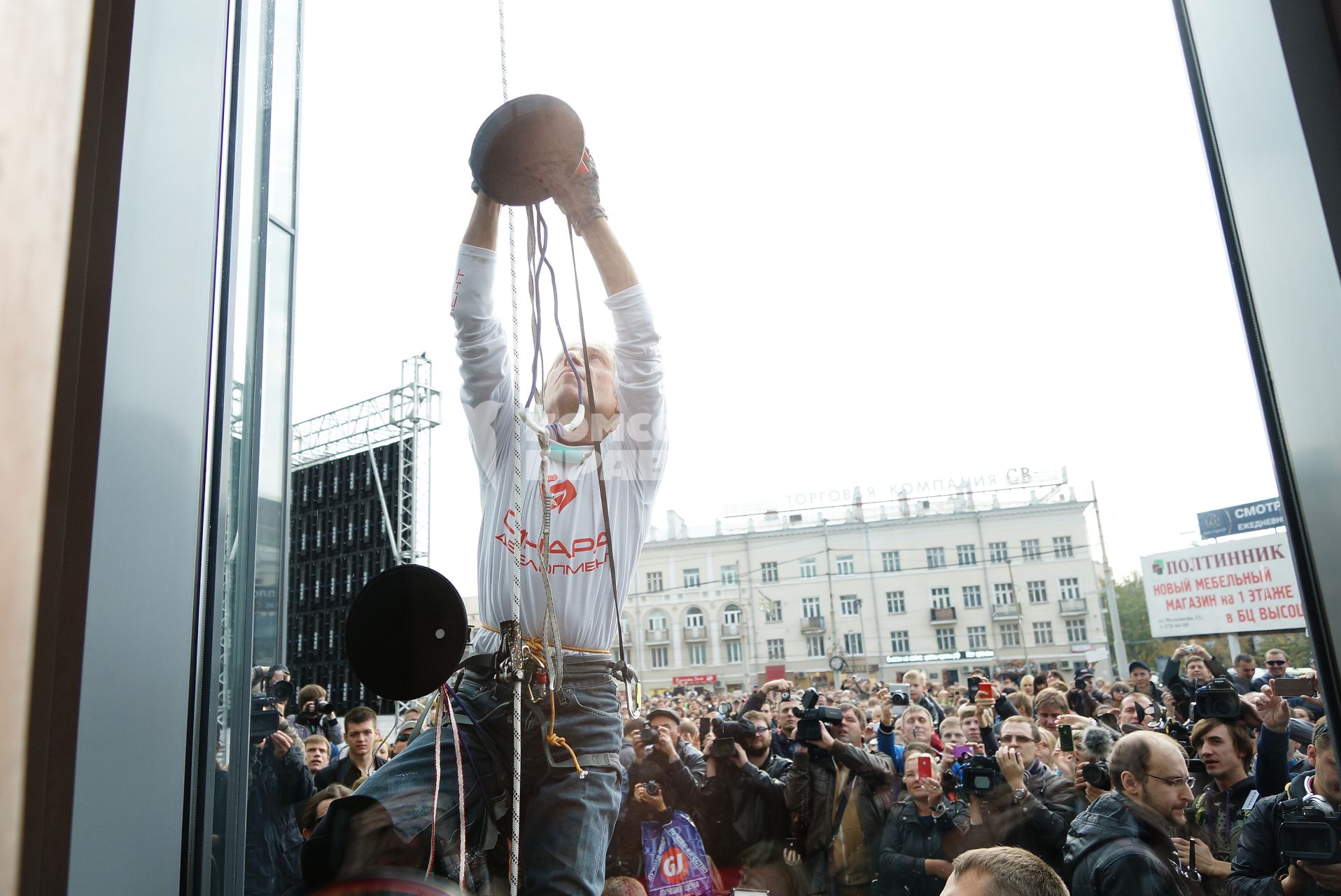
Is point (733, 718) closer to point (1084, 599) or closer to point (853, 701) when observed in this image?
point (853, 701)

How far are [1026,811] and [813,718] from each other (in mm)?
641

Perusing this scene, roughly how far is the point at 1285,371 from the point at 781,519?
3.89 ft

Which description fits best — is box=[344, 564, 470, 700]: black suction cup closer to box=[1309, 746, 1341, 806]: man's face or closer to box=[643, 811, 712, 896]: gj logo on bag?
box=[643, 811, 712, 896]: gj logo on bag

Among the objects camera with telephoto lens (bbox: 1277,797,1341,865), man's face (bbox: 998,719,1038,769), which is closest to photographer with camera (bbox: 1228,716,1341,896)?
camera with telephoto lens (bbox: 1277,797,1341,865)

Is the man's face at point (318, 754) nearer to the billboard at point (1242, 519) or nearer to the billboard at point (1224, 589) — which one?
the billboard at point (1224, 589)

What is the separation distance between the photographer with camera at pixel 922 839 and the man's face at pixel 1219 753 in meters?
0.61

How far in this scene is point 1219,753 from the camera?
214 cm

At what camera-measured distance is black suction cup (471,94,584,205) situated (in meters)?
1.47

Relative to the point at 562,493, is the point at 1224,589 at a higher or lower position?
lower

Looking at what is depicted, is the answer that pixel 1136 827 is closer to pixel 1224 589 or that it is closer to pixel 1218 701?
pixel 1218 701

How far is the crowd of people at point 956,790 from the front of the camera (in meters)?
1.42

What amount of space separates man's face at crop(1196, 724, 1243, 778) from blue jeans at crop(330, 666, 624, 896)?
1.47m

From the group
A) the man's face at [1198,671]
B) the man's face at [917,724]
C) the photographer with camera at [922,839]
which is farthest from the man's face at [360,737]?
A: the man's face at [1198,671]

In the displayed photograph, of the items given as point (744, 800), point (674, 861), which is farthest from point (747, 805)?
point (674, 861)
